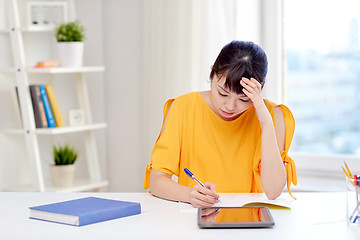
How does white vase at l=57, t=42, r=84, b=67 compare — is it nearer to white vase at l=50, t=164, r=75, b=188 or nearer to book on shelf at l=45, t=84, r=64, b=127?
book on shelf at l=45, t=84, r=64, b=127

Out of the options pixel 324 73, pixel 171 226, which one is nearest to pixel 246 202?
pixel 171 226

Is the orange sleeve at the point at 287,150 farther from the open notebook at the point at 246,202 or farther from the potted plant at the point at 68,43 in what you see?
the potted plant at the point at 68,43

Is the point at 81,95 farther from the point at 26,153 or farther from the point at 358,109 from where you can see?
the point at 358,109

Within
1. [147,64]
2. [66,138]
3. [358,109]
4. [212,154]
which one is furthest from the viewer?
[66,138]

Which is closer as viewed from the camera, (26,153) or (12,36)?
(12,36)

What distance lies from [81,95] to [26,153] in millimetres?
468

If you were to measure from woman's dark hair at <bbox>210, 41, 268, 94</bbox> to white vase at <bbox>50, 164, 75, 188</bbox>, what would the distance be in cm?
152

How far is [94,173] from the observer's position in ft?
11.7

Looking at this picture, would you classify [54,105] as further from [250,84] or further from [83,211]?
[83,211]

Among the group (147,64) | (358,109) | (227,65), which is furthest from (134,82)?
(227,65)

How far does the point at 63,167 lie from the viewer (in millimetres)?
3314

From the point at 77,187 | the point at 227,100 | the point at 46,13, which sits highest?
the point at 46,13

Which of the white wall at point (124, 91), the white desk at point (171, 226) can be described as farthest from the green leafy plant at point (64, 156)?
the white desk at point (171, 226)

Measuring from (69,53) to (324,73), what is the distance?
4.60ft
